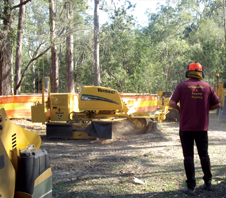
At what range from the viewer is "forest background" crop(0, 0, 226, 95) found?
15520 millimetres

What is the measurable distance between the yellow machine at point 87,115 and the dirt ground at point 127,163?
1.21ft

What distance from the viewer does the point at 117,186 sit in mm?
4387

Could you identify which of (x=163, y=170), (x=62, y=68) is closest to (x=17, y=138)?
(x=163, y=170)

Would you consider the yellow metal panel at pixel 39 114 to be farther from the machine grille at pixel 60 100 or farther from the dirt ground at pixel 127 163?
the dirt ground at pixel 127 163

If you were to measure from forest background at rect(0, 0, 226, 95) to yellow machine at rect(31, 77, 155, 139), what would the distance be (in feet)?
15.2

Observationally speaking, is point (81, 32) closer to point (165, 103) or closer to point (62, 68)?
point (165, 103)

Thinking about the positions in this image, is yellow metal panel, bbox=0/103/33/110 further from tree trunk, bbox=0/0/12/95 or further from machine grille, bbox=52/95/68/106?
machine grille, bbox=52/95/68/106

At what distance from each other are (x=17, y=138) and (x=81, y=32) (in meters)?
16.7

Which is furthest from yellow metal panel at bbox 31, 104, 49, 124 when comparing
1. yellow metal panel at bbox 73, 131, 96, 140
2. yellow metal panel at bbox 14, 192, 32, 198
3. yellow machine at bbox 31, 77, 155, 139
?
yellow metal panel at bbox 14, 192, 32, 198

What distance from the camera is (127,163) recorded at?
5.87m

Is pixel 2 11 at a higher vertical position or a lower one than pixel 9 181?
higher

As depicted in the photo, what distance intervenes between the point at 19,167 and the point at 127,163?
352 centimetres

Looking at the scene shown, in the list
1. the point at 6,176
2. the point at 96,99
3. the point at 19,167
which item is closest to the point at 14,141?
the point at 19,167

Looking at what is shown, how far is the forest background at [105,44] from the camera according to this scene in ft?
50.9
